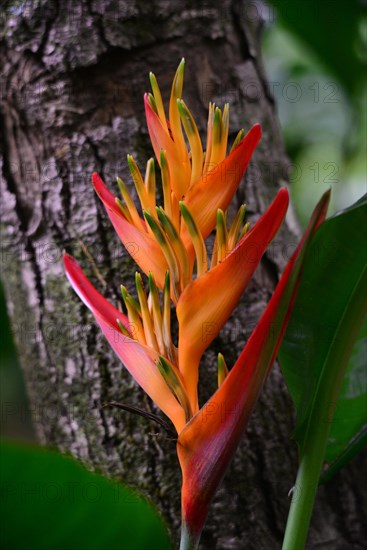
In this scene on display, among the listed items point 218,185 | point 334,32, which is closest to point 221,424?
point 218,185

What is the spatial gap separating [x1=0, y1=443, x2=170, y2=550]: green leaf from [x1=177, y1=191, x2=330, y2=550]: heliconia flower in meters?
0.05

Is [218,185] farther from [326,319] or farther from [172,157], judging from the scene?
[326,319]

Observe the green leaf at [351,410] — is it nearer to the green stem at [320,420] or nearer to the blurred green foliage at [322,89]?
the green stem at [320,420]

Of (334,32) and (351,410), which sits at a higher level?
(334,32)

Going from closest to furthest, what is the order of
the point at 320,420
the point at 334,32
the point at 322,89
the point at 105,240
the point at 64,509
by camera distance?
the point at 64,509 → the point at 320,420 → the point at 105,240 → the point at 334,32 → the point at 322,89

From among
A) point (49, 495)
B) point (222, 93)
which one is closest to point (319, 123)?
point (222, 93)

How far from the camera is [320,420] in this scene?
0.51m

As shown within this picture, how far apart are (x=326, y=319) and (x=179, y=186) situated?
0.16 m

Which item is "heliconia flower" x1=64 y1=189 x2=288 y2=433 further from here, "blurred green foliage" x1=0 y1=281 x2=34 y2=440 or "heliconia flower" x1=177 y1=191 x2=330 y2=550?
"blurred green foliage" x1=0 y1=281 x2=34 y2=440

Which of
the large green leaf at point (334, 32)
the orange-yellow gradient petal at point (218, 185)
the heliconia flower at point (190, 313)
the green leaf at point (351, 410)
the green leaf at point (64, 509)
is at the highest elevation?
the large green leaf at point (334, 32)

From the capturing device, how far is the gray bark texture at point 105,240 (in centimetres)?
64

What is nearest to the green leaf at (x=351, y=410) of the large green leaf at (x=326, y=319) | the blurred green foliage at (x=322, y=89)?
the large green leaf at (x=326, y=319)

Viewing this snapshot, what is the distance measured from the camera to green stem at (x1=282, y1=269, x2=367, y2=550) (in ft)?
1.60

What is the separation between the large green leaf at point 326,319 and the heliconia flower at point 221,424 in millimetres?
46
